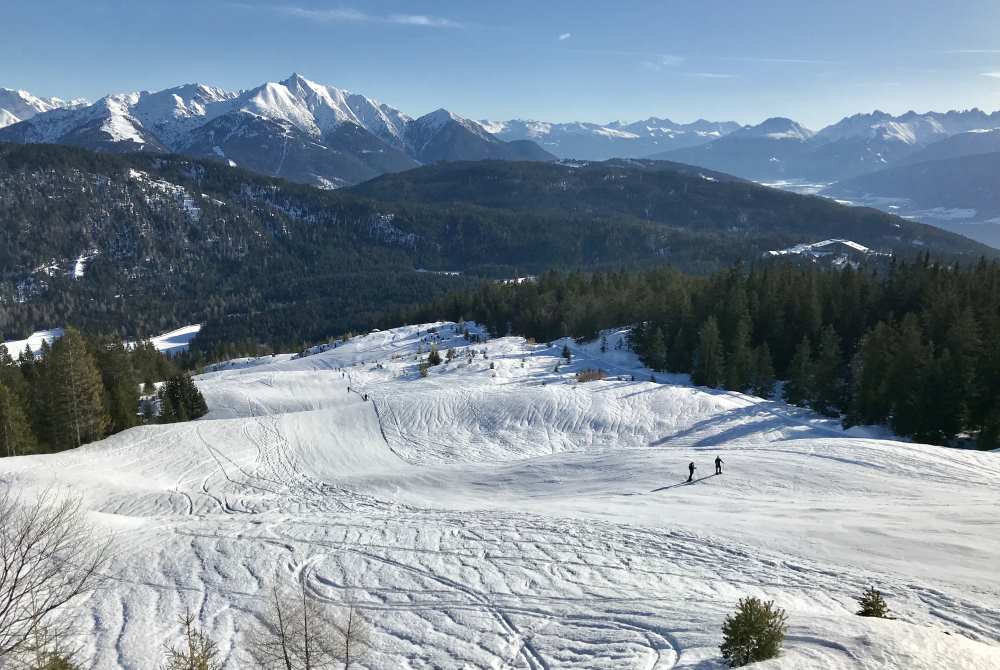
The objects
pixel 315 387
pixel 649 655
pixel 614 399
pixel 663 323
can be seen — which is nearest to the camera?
pixel 649 655

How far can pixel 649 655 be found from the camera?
42.1ft

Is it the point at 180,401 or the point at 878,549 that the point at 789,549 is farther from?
the point at 180,401

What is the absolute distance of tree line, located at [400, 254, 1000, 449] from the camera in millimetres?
40688

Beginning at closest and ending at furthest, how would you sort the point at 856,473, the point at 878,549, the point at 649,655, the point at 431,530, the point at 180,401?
1. the point at 649,655
2. the point at 878,549
3. the point at 431,530
4. the point at 856,473
5. the point at 180,401

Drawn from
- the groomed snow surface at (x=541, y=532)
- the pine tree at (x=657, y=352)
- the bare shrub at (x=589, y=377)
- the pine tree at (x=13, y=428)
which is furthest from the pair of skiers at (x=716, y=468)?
the pine tree at (x=13, y=428)

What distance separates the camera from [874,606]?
45.4 feet

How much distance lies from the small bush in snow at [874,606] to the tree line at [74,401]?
47.4m

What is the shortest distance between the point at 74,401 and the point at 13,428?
12.8 feet

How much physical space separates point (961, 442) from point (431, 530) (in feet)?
135

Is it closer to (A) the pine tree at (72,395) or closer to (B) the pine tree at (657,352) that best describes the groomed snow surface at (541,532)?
(A) the pine tree at (72,395)

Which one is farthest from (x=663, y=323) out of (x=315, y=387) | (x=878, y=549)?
(x=878, y=549)

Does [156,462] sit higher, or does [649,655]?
[649,655]

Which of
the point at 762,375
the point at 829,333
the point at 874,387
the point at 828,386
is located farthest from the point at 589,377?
the point at 829,333

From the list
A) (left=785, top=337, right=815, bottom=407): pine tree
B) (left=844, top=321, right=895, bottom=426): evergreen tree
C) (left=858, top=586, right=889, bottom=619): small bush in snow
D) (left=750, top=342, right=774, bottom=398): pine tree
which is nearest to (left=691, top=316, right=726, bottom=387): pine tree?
(left=750, top=342, right=774, bottom=398): pine tree
